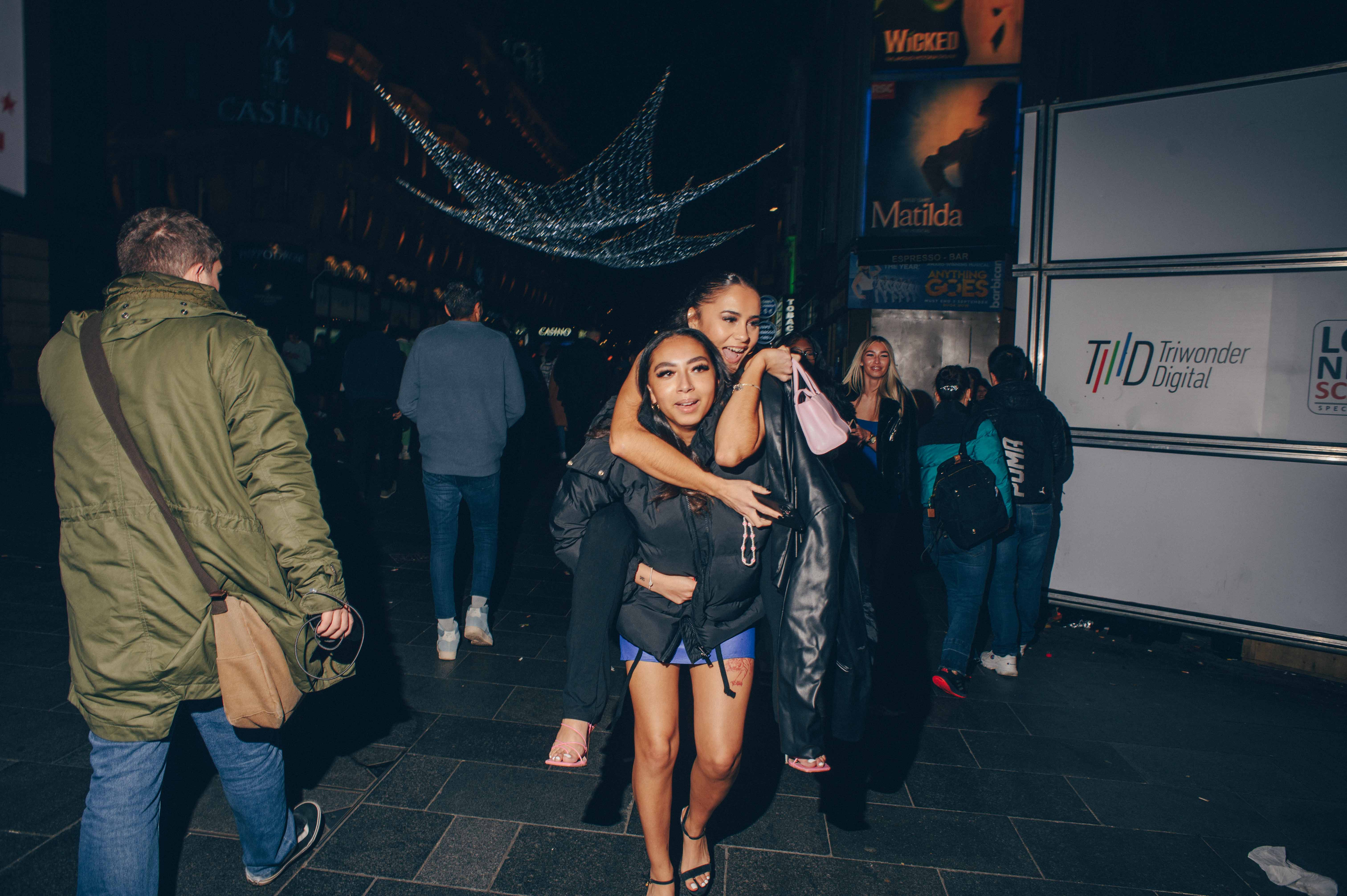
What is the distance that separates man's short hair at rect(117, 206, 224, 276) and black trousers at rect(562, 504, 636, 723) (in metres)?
1.39

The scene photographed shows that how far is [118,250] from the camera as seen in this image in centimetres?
208

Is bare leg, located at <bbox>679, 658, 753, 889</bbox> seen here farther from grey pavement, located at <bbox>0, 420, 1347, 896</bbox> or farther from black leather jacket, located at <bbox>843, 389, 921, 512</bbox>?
black leather jacket, located at <bbox>843, 389, 921, 512</bbox>

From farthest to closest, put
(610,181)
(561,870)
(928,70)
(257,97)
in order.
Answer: (610,181) → (257,97) → (928,70) → (561,870)

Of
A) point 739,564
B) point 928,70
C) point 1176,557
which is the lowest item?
point 1176,557

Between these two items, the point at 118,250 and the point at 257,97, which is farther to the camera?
the point at 257,97

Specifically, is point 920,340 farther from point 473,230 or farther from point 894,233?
point 473,230

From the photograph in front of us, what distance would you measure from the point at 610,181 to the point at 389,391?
62.0 feet

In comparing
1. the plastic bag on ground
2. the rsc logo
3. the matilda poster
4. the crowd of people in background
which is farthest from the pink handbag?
the matilda poster

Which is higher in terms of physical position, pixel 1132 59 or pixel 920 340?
pixel 1132 59

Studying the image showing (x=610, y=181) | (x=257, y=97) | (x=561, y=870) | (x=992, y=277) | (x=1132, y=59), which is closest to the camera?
(x=561, y=870)

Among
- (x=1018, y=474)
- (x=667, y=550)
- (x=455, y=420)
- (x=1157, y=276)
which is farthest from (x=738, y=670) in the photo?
(x=1157, y=276)

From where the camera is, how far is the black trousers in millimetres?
2221

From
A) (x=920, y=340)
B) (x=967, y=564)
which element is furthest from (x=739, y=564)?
(x=920, y=340)

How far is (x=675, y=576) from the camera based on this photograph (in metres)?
2.27
